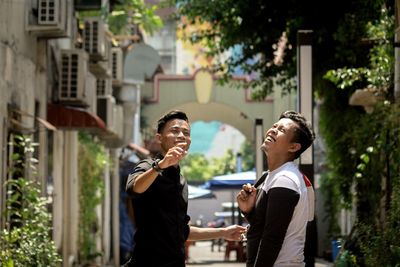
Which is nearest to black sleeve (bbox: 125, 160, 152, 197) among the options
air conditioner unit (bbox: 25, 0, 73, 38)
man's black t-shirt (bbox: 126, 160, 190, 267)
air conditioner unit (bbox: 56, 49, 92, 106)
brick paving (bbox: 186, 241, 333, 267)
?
man's black t-shirt (bbox: 126, 160, 190, 267)

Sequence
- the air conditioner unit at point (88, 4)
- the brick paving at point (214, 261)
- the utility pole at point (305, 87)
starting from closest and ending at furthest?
the utility pole at point (305, 87) < the air conditioner unit at point (88, 4) < the brick paving at point (214, 261)

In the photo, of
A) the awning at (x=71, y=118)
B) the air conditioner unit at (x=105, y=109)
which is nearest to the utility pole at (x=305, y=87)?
the awning at (x=71, y=118)

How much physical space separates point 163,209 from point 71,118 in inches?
422

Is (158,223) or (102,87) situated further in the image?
(102,87)

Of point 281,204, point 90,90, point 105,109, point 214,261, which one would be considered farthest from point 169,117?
point 214,261

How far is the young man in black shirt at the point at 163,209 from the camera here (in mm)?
5605

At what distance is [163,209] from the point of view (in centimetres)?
565

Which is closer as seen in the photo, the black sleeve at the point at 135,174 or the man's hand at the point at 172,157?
the man's hand at the point at 172,157

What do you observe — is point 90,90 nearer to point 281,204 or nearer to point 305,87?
point 305,87

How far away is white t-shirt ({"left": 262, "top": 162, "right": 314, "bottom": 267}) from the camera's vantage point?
494 cm

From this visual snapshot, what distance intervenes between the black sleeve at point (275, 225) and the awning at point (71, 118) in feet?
37.0

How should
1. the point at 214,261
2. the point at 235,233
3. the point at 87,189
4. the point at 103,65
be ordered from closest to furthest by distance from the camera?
the point at 235,233 → the point at 87,189 → the point at 103,65 → the point at 214,261

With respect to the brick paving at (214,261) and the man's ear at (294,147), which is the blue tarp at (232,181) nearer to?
the brick paving at (214,261)

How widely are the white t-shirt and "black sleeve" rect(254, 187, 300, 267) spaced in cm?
6
